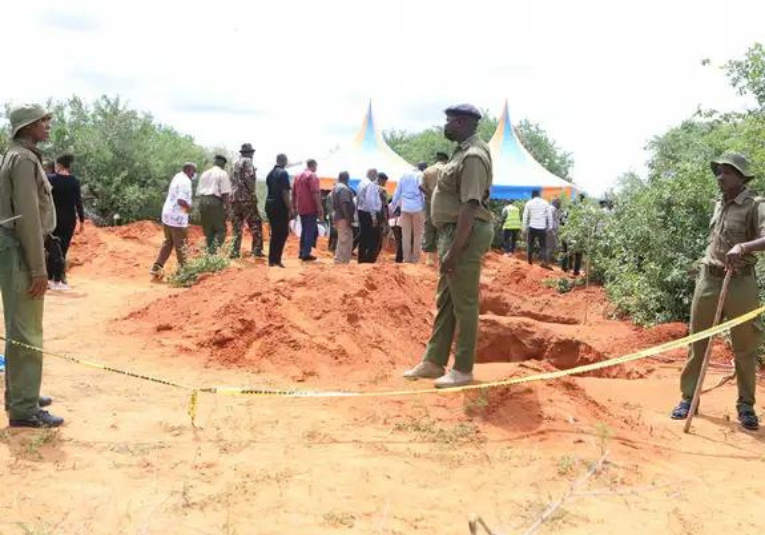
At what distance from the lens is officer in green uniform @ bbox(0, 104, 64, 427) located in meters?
4.53

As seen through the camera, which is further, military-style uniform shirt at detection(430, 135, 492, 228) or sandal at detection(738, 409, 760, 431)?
sandal at detection(738, 409, 760, 431)

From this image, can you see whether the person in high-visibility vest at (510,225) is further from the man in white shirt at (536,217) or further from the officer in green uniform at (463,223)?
the officer in green uniform at (463,223)

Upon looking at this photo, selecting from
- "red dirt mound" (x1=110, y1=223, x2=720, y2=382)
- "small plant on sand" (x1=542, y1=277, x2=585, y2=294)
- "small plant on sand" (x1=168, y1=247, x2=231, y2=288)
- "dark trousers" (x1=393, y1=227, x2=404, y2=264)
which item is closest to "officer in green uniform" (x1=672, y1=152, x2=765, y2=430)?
"red dirt mound" (x1=110, y1=223, x2=720, y2=382)

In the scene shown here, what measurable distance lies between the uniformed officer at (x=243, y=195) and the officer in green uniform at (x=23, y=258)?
676 cm

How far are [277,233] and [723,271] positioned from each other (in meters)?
7.15

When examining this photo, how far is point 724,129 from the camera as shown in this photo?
1020 centimetres

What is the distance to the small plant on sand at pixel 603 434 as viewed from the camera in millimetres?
4588

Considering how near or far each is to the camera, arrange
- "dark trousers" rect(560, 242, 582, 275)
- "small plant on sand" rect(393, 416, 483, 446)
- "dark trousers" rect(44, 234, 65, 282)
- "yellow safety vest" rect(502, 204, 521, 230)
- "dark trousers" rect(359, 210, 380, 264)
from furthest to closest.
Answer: "yellow safety vest" rect(502, 204, 521, 230), "dark trousers" rect(560, 242, 582, 275), "dark trousers" rect(359, 210, 380, 264), "dark trousers" rect(44, 234, 65, 282), "small plant on sand" rect(393, 416, 483, 446)

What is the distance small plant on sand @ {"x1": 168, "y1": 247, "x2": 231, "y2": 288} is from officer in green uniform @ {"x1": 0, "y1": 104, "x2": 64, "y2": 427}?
553cm

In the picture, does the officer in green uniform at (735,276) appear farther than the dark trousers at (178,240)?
No

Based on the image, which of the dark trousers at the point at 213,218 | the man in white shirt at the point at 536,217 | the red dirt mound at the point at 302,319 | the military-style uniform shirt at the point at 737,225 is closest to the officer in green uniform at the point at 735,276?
the military-style uniform shirt at the point at 737,225

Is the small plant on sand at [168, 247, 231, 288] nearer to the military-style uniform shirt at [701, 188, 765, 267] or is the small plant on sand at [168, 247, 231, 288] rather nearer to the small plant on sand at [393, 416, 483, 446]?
the small plant on sand at [393, 416, 483, 446]

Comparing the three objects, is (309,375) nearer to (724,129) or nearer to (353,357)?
(353,357)

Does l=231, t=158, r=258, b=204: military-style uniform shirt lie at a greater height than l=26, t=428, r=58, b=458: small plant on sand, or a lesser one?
greater
